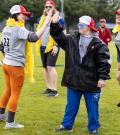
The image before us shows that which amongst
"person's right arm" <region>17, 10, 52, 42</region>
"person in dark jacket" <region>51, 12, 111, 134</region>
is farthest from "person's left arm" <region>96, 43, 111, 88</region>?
"person's right arm" <region>17, 10, 52, 42</region>

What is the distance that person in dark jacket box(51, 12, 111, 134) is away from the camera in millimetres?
6852

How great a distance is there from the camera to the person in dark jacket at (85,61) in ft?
22.5

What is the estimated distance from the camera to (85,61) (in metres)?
6.91

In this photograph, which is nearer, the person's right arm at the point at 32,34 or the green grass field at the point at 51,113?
the person's right arm at the point at 32,34

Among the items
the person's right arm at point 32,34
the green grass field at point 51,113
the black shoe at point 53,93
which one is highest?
the person's right arm at point 32,34

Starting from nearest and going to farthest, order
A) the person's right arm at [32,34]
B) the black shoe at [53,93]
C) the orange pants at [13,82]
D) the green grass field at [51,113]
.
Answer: the person's right arm at [32,34] → the orange pants at [13,82] → the green grass field at [51,113] → the black shoe at [53,93]

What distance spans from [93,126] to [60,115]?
147 cm

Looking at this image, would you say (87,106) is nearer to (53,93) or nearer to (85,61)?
(85,61)

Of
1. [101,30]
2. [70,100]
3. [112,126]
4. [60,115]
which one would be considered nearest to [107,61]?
[70,100]

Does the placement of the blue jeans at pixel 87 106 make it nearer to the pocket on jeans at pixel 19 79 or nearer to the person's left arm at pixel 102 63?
the person's left arm at pixel 102 63

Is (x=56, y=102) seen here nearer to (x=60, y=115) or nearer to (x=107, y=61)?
(x=60, y=115)

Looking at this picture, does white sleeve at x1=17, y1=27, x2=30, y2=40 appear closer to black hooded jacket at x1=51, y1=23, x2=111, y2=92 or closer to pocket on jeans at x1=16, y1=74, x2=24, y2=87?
black hooded jacket at x1=51, y1=23, x2=111, y2=92

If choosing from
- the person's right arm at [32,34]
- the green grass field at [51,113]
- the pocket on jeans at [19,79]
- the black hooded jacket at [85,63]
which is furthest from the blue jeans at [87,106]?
the person's right arm at [32,34]

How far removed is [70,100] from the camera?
7.10m
